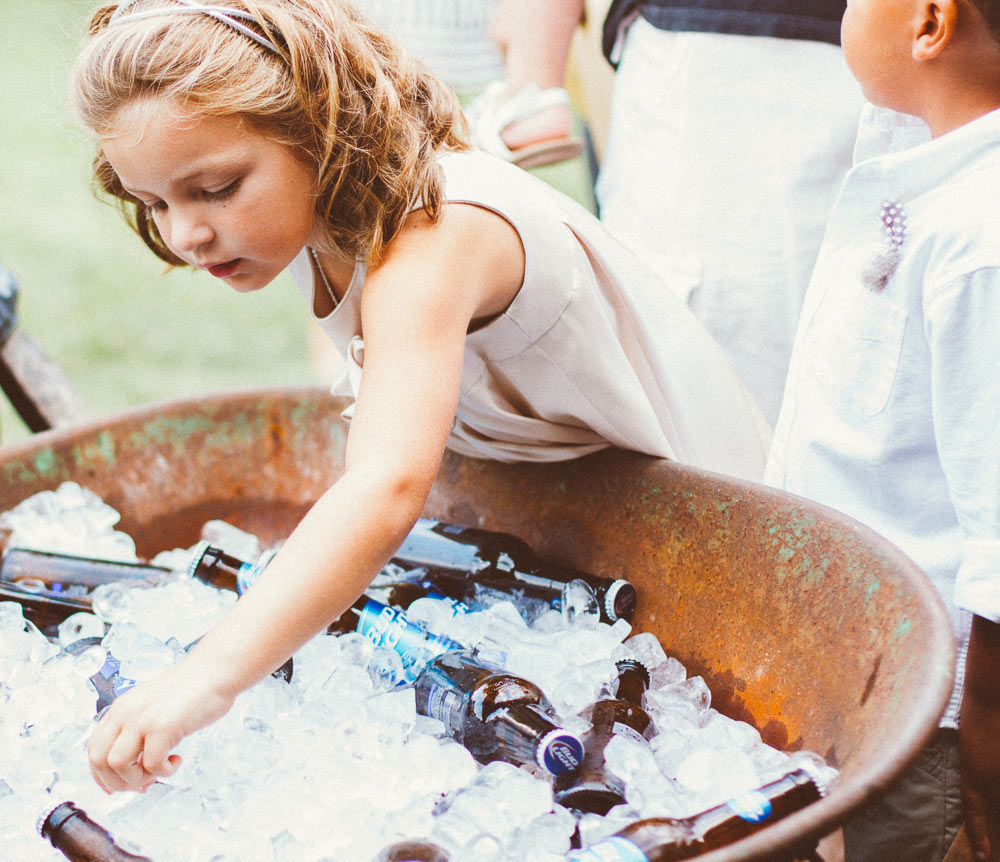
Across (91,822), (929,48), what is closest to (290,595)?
(91,822)

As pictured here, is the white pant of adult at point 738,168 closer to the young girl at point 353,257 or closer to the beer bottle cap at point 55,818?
the young girl at point 353,257

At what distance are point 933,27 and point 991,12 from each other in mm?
62

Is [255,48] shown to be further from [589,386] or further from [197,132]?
[589,386]

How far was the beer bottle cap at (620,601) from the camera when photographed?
1431mm

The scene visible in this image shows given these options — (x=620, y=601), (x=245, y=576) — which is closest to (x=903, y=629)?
(x=620, y=601)

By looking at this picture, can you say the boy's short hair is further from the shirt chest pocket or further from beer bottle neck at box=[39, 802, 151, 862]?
beer bottle neck at box=[39, 802, 151, 862]

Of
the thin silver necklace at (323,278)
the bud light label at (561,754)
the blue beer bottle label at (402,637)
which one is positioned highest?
the thin silver necklace at (323,278)

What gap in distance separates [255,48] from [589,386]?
2.07 ft

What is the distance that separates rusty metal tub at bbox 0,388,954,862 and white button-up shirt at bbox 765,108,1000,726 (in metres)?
0.13

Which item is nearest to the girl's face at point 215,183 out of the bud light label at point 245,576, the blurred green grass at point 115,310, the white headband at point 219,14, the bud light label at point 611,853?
the white headband at point 219,14

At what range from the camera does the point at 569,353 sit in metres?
1.46

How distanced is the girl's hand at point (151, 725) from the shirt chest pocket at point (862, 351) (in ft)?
2.82

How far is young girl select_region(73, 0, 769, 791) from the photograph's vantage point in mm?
1063

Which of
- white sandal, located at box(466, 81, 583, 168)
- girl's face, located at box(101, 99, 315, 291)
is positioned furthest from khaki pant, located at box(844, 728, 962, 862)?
white sandal, located at box(466, 81, 583, 168)
